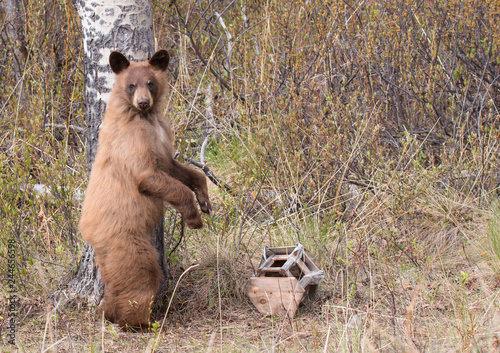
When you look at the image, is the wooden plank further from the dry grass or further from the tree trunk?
the tree trunk

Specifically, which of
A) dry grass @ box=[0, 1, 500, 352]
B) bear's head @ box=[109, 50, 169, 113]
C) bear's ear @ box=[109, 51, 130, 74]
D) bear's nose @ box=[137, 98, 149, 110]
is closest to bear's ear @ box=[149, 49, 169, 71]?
bear's head @ box=[109, 50, 169, 113]

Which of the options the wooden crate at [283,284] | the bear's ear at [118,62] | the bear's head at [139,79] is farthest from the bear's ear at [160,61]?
the wooden crate at [283,284]

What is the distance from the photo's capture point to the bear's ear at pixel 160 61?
3.78 m

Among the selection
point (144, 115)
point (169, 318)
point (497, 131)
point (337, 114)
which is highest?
point (144, 115)

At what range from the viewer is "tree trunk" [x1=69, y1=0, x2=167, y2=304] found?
3877mm

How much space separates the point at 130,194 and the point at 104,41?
112 centimetres

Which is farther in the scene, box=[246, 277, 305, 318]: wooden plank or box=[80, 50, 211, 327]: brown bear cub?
box=[246, 277, 305, 318]: wooden plank

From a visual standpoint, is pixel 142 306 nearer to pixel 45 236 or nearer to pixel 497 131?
pixel 45 236

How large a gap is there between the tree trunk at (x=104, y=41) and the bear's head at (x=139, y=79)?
247 millimetres

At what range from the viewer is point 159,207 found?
12.6 feet

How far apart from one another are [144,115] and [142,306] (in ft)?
4.15

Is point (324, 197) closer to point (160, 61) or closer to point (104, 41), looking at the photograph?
point (160, 61)

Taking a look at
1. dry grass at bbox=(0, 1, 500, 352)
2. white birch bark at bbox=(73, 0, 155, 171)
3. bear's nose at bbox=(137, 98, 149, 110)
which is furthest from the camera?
white birch bark at bbox=(73, 0, 155, 171)

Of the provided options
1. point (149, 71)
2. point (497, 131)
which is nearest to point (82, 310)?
point (149, 71)
